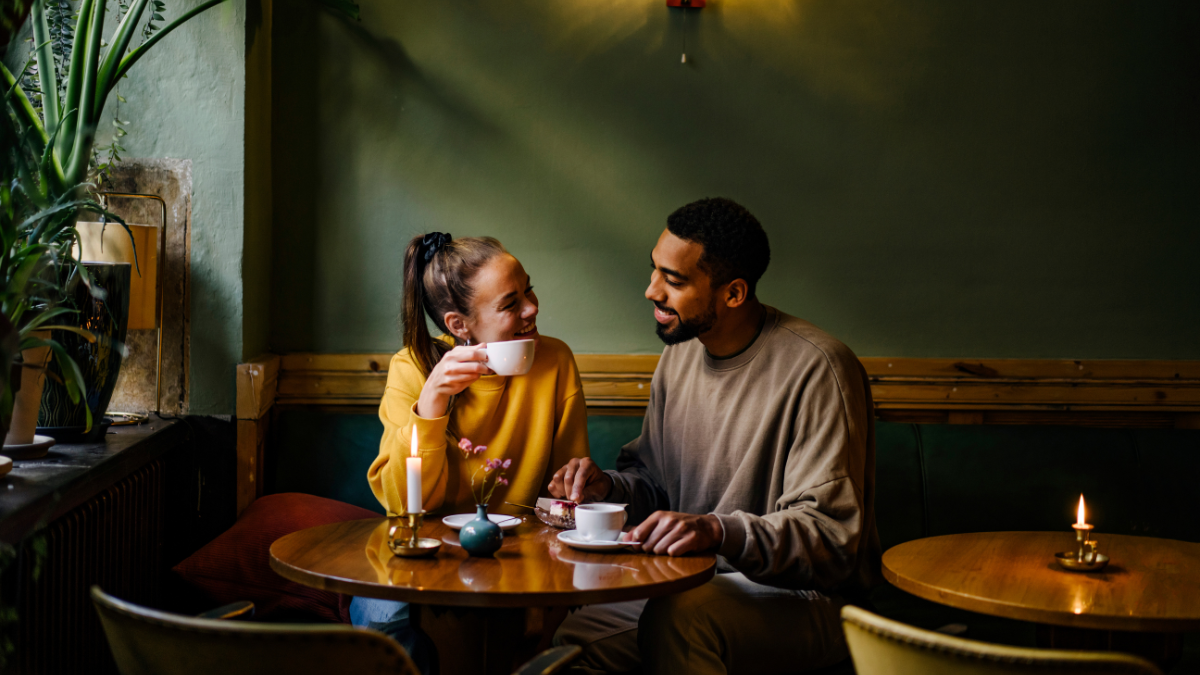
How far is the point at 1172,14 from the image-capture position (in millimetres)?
2836

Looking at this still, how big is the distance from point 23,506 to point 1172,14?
344 cm

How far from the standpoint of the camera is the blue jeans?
1844mm

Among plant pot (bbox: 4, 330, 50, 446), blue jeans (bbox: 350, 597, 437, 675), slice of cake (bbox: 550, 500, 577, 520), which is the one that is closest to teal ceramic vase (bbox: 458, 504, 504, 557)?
slice of cake (bbox: 550, 500, 577, 520)

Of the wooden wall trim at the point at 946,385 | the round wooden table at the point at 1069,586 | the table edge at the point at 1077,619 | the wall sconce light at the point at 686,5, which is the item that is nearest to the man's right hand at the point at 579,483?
the round wooden table at the point at 1069,586

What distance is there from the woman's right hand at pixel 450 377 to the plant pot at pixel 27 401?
803 mm

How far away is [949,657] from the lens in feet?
3.59

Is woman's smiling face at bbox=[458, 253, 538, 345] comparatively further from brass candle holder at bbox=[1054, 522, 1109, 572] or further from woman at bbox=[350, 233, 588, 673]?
brass candle holder at bbox=[1054, 522, 1109, 572]

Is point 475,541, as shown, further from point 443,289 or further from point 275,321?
point 275,321

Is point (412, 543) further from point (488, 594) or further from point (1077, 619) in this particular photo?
point (1077, 619)

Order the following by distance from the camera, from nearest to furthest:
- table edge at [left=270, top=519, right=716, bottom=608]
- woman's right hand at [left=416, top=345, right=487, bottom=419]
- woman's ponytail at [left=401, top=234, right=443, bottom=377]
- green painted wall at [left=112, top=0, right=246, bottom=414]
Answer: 1. table edge at [left=270, top=519, right=716, bottom=608]
2. woman's right hand at [left=416, top=345, right=487, bottom=419]
3. woman's ponytail at [left=401, top=234, right=443, bottom=377]
4. green painted wall at [left=112, top=0, right=246, bottom=414]

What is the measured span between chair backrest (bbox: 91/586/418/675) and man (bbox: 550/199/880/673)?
0.61 m

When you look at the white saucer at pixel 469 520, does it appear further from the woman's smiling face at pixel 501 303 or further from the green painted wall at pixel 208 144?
the green painted wall at pixel 208 144

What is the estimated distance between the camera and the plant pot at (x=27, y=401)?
1.84 metres

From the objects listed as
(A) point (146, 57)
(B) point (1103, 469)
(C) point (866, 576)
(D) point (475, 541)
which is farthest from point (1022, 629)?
(A) point (146, 57)
